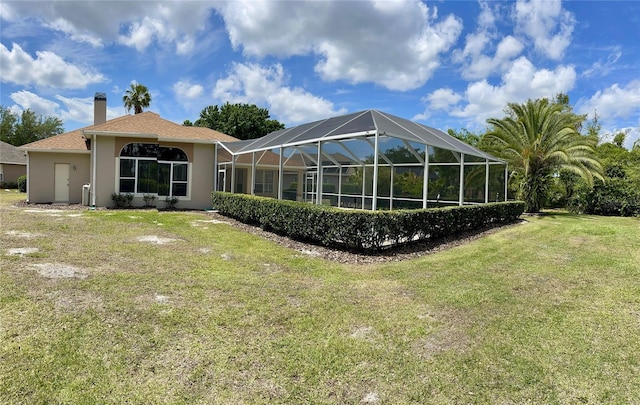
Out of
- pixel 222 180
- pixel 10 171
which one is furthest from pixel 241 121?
pixel 222 180

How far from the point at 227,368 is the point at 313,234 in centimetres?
549

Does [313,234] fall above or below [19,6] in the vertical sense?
below

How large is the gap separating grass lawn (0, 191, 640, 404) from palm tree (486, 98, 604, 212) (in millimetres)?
11593

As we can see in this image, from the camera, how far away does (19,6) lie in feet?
34.7

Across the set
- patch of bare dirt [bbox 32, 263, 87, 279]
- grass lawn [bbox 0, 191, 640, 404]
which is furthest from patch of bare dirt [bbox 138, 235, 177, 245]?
patch of bare dirt [bbox 32, 263, 87, 279]

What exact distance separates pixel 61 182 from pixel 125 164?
15.6 feet

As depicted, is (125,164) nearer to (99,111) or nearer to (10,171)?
(99,111)

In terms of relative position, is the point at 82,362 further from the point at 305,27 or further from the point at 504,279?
the point at 305,27

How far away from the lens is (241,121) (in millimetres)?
37094

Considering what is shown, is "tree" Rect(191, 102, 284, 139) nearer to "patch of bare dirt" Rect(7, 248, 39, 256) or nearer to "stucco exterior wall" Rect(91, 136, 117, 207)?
"stucco exterior wall" Rect(91, 136, 117, 207)

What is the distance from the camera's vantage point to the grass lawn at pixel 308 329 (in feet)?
9.05

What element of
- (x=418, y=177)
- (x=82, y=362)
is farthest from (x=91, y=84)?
(x=82, y=362)

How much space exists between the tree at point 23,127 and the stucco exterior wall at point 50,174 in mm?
33614

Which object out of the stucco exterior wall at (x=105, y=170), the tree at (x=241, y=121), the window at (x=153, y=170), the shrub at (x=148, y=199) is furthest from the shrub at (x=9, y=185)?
the shrub at (x=148, y=199)
